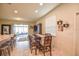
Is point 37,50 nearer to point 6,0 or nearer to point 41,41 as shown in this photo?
point 41,41

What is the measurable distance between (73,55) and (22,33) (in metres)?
1.05

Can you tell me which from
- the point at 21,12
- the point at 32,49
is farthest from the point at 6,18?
the point at 32,49

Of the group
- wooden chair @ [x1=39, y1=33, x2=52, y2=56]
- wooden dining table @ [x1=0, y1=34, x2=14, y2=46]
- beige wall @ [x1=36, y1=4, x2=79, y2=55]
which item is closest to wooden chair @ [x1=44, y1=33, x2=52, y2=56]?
wooden chair @ [x1=39, y1=33, x2=52, y2=56]

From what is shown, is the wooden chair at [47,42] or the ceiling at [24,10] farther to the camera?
the wooden chair at [47,42]

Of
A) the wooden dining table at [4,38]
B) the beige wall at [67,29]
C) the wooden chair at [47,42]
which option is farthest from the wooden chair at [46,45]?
the wooden dining table at [4,38]

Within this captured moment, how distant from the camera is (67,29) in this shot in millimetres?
2869

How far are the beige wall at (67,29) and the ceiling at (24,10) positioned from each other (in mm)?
121

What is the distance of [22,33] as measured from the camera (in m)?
2.89

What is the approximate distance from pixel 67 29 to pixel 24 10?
2.98ft

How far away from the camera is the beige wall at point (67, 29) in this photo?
2779 millimetres

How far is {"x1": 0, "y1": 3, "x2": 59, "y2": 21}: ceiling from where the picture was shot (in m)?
2.77

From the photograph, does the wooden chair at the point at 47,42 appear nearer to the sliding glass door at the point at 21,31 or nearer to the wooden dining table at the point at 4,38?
the sliding glass door at the point at 21,31

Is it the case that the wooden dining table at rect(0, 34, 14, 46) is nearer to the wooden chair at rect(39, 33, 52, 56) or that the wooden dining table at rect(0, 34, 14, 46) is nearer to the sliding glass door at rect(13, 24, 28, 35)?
the sliding glass door at rect(13, 24, 28, 35)

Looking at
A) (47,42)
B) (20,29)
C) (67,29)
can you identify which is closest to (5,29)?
(20,29)
